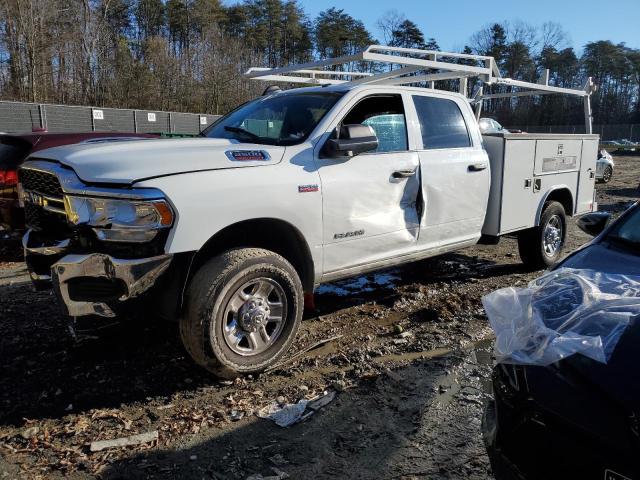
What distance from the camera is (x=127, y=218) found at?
311 centimetres

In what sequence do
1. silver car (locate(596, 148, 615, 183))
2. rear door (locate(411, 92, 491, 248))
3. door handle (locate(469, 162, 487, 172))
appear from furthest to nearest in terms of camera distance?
silver car (locate(596, 148, 615, 183))
door handle (locate(469, 162, 487, 172))
rear door (locate(411, 92, 491, 248))

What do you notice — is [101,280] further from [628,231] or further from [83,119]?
[83,119]

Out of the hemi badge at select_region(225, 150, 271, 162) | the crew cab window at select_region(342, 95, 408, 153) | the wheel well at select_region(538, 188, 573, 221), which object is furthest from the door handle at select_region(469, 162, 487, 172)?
the hemi badge at select_region(225, 150, 271, 162)

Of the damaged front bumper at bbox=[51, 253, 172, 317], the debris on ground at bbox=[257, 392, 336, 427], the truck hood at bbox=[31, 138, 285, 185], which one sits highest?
the truck hood at bbox=[31, 138, 285, 185]

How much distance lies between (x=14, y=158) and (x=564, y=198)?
7291 millimetres

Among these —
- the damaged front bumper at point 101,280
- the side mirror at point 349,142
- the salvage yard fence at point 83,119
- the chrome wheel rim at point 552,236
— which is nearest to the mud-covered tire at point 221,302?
the damaged front bumper at point 101,280

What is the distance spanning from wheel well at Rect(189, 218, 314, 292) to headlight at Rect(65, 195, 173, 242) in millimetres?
469

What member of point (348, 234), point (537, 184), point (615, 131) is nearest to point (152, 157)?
point (348, 234)

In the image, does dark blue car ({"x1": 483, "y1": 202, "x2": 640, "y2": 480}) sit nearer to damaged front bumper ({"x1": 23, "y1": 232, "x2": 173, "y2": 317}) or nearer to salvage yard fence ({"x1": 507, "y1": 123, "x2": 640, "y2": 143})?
damaged front bumper ({"x1": 23, "y1": 232, "x2": 173, "y2": 317})

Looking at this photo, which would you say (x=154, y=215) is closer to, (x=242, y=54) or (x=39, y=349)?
(x=39, y=349)

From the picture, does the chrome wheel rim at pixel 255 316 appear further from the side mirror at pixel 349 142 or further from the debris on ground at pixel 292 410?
the side mirror at pixel 349 142

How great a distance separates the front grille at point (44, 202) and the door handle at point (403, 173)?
261cm

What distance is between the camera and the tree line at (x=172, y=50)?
107 ft

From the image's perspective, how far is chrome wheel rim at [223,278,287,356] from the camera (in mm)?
3533
